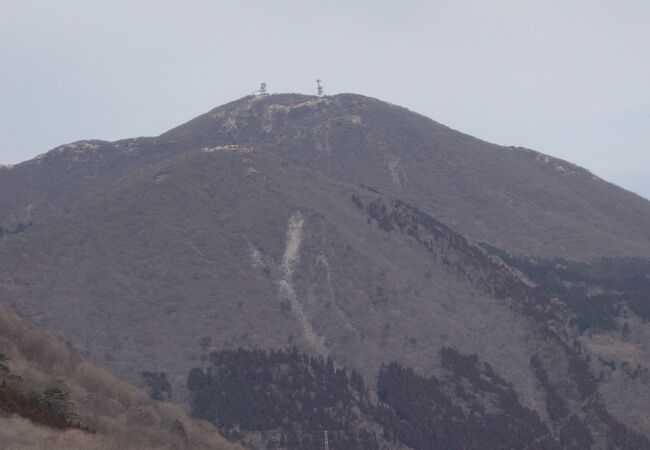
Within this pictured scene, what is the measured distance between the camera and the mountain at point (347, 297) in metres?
91.0

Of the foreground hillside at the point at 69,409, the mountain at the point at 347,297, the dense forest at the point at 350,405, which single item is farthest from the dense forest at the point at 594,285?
the foreground hillside at the point at 69,409

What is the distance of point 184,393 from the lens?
8712cm

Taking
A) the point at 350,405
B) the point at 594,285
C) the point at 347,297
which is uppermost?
the point at 347,297

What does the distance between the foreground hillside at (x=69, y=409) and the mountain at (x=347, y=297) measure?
20.7 meters

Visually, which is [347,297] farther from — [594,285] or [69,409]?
[69,409]

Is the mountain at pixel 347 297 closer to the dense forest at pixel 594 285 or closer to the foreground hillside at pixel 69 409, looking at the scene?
the dense forest at pixel 594 285

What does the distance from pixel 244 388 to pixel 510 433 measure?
2376 cm

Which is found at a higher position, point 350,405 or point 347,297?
point 347,297

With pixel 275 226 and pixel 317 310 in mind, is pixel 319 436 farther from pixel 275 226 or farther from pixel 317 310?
pixel 275 226

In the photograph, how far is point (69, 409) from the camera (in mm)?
51000

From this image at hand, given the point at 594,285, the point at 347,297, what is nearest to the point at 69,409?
the point at 347,297

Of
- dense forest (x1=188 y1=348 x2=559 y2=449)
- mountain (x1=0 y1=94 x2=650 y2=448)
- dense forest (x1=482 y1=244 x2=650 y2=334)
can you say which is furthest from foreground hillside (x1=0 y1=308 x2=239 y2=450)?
dense forest (x1=482 y1=244 x2=650 y2=334)

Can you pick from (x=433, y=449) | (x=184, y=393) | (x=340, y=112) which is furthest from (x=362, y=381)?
(x=340, y=112)

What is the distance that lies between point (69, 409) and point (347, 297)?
193 ft
